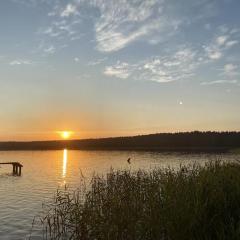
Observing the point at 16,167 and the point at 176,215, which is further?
the point at 16,167

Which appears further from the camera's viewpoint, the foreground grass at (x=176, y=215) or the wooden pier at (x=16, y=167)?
the wooden pier at (x=16, y=167)

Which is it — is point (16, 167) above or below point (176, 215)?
below

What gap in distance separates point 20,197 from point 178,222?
27082 millimetres

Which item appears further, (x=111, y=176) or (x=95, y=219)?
(x=111, y=176)

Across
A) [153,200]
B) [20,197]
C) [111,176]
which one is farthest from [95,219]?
[20,197]

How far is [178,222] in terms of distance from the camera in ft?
43.5

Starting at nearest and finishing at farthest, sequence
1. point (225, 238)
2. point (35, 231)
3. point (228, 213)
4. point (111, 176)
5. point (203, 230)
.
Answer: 1. point (225, 238)
2. point (203, 230)
3. point (228, 213)
4. point (35, 231)
5. point (111, 176)

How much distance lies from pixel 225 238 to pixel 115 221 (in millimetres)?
4989

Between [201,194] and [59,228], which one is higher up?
[201,194]

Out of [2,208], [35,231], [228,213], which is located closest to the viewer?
[228,213]

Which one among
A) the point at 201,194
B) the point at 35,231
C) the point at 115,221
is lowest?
the point at 35,231

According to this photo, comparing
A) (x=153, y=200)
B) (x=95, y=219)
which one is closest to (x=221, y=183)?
(x=153, y=200)

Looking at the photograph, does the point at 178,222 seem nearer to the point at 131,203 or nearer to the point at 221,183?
the point at 221,183

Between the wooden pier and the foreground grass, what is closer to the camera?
the foreground grass
